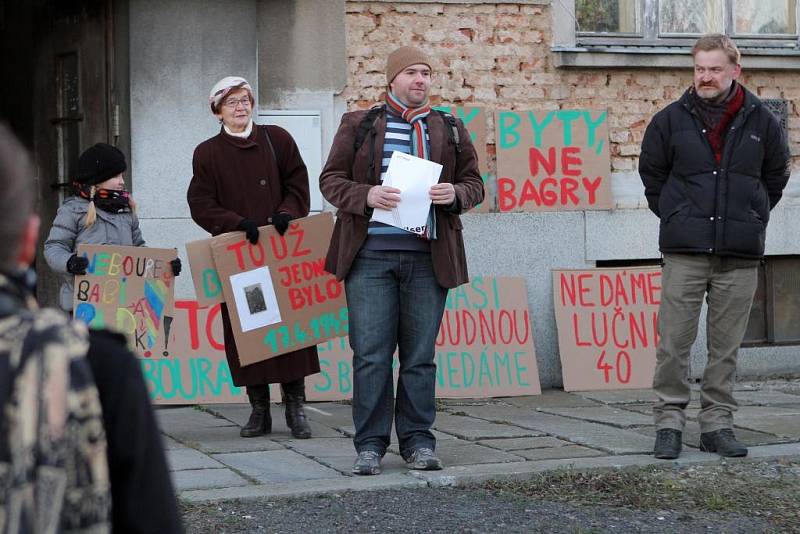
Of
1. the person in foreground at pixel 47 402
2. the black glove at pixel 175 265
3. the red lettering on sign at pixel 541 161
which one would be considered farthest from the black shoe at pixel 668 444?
the person in foreground at pixel 47 402

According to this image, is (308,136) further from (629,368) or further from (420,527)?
(420,527)

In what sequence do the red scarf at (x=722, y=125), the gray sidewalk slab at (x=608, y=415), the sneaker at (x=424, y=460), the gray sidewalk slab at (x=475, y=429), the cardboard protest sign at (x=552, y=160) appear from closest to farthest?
the sneaker at (x=424, y=460), the red scarf at (x=722, y=125), the gray sidewalk slab at (x=475, y=429), the gray sidewalk slab at (x=608, y=415), the cardboard protest sign at (x=552, y=160)

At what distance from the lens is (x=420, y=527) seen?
4.93m

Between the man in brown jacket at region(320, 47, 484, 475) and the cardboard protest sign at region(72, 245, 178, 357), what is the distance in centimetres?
120

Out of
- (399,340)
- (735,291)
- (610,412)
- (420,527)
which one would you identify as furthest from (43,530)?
(610,412)

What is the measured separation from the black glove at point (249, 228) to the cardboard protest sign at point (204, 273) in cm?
17

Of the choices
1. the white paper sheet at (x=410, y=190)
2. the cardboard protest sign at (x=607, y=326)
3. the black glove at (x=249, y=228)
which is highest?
the white paper sheet at (x=410, y=190)

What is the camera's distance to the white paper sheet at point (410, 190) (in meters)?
5.73

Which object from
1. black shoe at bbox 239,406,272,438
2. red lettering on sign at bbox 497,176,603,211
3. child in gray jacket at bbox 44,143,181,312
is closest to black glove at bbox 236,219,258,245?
child in gray jacket at bbox 44,143,181,312

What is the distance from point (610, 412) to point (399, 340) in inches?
91.0

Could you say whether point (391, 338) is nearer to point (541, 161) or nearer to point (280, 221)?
point (280, 221)

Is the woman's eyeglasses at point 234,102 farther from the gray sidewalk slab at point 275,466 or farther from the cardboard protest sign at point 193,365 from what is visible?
the cardboard protest sign at point 193,365

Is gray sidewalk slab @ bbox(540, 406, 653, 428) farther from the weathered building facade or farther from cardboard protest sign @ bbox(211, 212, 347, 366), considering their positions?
cardboard protest sign @ bbox(211, 212, 347, 366)

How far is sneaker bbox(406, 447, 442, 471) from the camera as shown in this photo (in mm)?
5828
